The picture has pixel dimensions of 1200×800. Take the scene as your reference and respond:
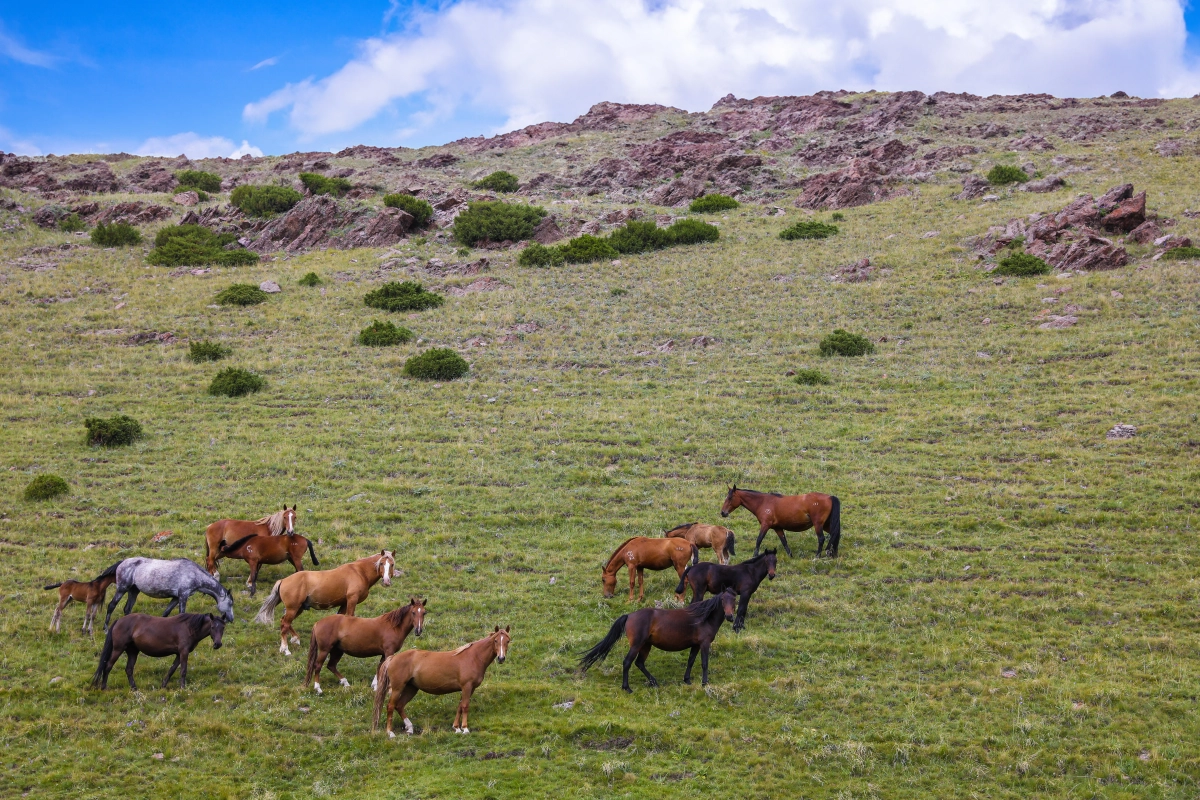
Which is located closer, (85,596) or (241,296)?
(85,596)

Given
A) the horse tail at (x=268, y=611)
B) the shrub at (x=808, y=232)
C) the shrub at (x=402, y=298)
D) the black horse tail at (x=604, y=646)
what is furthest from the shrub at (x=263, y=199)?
the black horse tail at (x=604, y=646)

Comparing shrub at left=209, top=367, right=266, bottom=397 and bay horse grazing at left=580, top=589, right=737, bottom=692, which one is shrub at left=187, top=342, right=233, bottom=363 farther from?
bay horse grazing at left=580, top=589, right=737, bottom=692

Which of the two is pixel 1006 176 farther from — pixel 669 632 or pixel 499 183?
pixel 669 632

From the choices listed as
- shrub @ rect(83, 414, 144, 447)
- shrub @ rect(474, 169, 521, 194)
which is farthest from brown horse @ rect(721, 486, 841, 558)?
shrub @ rect(474, 169, 521, 194)

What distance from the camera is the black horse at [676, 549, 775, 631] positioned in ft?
51.5

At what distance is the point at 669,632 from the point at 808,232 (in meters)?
46.5

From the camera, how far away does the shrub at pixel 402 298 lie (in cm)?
4550

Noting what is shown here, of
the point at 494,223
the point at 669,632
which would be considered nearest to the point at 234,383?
the point at 669,632

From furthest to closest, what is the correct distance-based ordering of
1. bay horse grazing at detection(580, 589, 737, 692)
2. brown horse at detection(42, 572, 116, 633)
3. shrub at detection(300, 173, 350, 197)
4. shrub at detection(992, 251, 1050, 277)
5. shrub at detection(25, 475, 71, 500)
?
1. shrub at detection(300, 173, 350, 197)
2. shrub at detection(992, 251, 1050, 277)
3. shrub at detection(25, 475, 71, 500)
4. brown horse at detection(42, 572, 116, 633)
5. bay horse grazing at detection(580, 589, 737, 692)

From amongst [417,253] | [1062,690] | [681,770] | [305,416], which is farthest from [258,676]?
[417,253]

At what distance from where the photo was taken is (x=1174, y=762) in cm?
1087

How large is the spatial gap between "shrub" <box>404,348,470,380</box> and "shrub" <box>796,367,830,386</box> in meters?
15.0

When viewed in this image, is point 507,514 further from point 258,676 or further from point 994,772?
point 994,772

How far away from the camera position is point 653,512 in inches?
864
